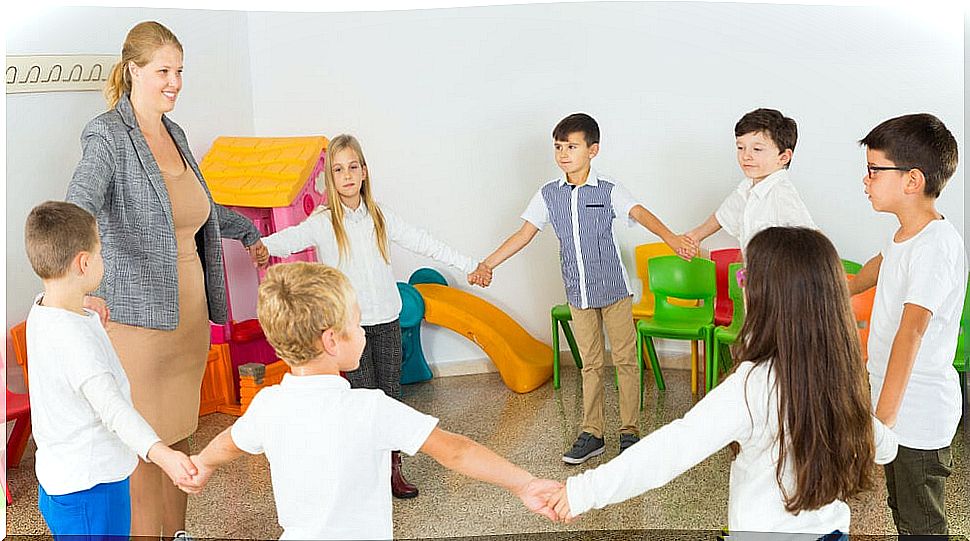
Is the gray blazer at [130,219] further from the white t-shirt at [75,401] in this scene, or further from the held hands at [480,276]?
the held hands at [480,276]

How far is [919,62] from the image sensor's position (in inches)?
171

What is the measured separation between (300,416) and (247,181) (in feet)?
7.49

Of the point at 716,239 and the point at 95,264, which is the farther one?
the point at 716,239

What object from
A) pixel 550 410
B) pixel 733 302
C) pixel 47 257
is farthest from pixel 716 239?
pixel 47 257

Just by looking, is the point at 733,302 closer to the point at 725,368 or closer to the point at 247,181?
the point at 725,368

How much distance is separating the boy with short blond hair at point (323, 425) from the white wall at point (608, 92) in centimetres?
247

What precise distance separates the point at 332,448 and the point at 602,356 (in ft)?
6.54

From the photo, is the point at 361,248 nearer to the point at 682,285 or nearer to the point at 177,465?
the point at 177,465

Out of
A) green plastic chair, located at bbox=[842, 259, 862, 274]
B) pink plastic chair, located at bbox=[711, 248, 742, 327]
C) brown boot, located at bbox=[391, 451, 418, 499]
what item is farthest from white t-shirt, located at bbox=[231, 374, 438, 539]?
green plastic chair, located at bbox=[842, 259, 862, 274]

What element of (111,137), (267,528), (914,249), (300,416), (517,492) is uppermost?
(111,137)

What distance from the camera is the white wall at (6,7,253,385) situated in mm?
3879

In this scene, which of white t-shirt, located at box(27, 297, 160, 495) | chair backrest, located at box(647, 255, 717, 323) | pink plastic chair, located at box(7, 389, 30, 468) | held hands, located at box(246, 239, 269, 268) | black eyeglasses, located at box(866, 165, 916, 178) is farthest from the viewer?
chair backrest, located at box(647, 255, 717, 323)

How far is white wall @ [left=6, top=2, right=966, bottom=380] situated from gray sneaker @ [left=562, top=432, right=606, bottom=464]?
3.76 ft

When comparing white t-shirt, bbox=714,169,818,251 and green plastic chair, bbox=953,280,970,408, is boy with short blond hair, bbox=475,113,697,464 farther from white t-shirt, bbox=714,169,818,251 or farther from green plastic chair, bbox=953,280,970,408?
green plastic chair, bbox=953,280,970,408
